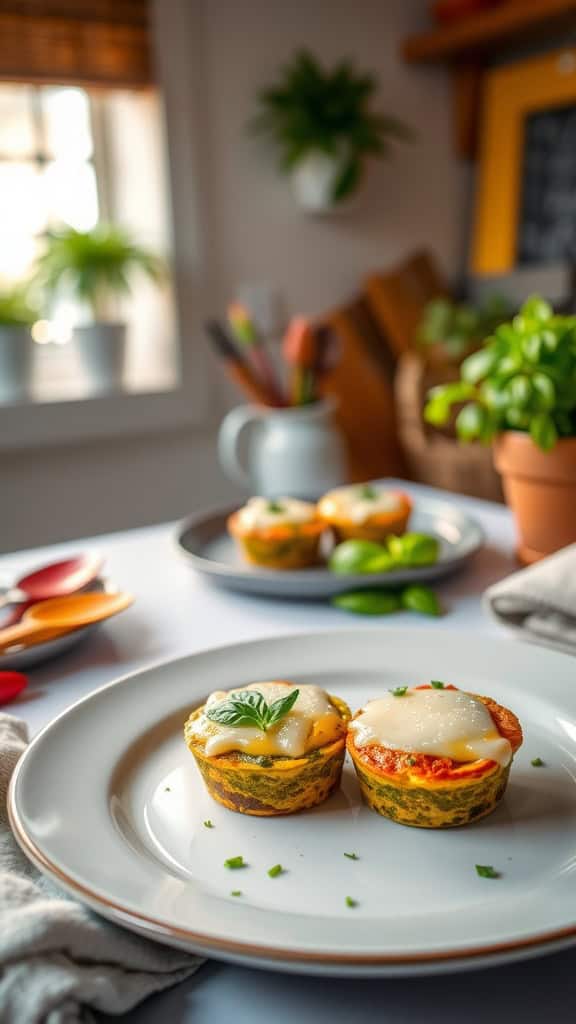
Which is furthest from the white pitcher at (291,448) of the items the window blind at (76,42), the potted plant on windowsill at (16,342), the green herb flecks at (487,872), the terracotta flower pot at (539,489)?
the window blind at (76,42)

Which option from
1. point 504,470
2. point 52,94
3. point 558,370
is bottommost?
point 504,470

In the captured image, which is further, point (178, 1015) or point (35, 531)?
point (35, 531)

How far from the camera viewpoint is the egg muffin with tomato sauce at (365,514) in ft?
3.16

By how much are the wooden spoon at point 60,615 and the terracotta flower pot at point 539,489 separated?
425mm

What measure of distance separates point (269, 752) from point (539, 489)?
1.70 ft

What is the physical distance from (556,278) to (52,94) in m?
1.58

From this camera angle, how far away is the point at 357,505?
38.9 inches

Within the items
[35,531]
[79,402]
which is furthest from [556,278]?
[35,531]

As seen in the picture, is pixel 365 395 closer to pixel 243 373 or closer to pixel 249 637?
pixel 243 373

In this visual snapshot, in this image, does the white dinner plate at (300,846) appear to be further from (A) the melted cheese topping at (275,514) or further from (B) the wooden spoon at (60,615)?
(A) the melted cheese topping at (275,514)

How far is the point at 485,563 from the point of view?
98 cm

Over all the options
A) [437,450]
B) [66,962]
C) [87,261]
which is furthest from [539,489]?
[87,261]

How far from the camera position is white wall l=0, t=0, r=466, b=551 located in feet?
7.77

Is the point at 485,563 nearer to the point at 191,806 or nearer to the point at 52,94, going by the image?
the point at 191,806
